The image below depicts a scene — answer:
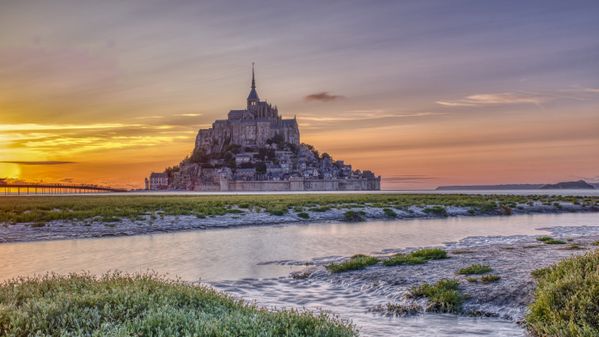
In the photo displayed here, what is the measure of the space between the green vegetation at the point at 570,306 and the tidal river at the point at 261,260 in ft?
3.61

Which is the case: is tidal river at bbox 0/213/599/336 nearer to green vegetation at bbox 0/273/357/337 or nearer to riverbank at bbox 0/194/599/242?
green vegetation at bbox 0/273/357/337

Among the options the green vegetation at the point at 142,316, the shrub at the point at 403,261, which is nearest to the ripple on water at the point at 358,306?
the green vegetation at the point at 142,316

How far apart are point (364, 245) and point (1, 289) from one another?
2097 cm

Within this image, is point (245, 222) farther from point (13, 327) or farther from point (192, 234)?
point (13, 327)

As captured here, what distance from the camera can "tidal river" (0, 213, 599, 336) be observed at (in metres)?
11.9

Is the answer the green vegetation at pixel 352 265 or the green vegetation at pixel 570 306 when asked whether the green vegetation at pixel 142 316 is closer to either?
the green vegetation at pixel 570 306

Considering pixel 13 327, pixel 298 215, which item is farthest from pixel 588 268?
pixel 298 215

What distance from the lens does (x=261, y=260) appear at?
23359 millimetres

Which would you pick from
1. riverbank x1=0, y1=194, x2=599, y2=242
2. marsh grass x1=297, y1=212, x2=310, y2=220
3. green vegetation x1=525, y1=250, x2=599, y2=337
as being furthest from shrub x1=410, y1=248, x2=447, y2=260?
marsh grass x1=297, y1=212, x2=310, y2=220

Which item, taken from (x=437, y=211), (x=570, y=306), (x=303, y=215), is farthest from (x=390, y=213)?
(x=570, y=306)

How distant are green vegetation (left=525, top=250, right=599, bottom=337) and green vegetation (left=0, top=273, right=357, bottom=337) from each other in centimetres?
357

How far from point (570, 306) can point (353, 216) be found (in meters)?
43.7

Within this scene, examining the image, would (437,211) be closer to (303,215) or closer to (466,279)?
(303,215)

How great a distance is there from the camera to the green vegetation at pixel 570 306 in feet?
28.6
